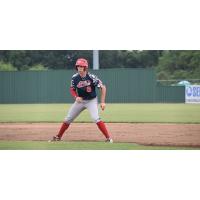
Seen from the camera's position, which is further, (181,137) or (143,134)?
(143,134)

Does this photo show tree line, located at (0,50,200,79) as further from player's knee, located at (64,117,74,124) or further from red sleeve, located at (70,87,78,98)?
player's knee, located at (64,117,74,124)

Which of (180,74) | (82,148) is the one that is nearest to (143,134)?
(180,74)

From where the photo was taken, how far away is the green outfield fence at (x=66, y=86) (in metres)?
10.7

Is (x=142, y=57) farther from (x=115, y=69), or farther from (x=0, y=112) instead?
(x=0, y=112)

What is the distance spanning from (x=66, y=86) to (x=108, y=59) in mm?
757

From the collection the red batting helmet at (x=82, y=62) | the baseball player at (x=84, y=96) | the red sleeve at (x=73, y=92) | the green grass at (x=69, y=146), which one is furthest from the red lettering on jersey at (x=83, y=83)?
the green grass at (x=69, y=146)

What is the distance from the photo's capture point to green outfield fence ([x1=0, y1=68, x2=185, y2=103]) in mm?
10711

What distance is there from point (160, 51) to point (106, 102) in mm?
1121

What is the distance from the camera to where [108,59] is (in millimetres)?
10672

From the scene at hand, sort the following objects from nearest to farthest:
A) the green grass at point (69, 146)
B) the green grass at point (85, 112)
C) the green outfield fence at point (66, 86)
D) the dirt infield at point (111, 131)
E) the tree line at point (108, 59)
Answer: the green grass at point (69, 146)
the dirt infield at point (111, 131)
the green grass at point (85, 112)
the tree line at point (108, 59)
the green outfield fence at point (66, 86)

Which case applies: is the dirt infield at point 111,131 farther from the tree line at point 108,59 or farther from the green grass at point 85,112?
the tree line at point 108,59

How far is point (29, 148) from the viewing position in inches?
396

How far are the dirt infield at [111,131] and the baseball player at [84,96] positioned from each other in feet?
0.62

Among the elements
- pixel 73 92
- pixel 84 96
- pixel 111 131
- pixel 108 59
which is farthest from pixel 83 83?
pixel 111 131
